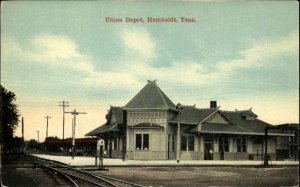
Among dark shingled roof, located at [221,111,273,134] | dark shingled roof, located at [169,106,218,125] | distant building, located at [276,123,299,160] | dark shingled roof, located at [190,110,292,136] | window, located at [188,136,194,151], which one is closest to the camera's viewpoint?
dark shingled roof, located at [190,110,292,136]

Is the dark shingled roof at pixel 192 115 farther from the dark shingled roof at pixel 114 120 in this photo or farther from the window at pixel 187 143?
the dark shingled roof at pixel 114 120

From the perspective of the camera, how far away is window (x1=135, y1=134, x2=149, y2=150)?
1296 inches

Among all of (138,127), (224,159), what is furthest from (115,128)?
(224,159)

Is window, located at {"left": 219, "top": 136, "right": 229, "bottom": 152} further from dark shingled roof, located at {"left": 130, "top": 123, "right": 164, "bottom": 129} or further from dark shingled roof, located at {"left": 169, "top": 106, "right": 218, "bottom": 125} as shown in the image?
dark shingled roof, located at {"left": 130, "top": 123, "right": 164, "bottom": 129}

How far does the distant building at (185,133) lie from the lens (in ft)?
108

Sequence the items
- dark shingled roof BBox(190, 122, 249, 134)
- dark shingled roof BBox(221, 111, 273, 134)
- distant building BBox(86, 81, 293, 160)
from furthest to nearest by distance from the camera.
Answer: dark shingled roof BBox(221, 111, 273, 134) → dark shingled roof BBox(190, 122, 249, 134) → distant building BBox(86, 81, 293, 160)

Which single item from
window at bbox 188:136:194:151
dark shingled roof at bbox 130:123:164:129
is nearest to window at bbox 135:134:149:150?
dark shingled roof at bbox 130:123:164:129

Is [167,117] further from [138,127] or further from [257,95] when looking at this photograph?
[257,95]

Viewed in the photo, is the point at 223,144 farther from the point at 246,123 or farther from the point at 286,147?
the point at 286,147

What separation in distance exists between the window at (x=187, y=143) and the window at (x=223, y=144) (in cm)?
231

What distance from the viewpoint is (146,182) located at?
53.7 ft

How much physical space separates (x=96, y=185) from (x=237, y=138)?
21.4 m

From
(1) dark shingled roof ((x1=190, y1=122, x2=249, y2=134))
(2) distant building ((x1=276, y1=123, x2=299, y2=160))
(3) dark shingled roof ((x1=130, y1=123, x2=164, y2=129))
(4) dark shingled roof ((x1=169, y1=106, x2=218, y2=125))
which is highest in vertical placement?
(4) dark shingled roof ((x1=169, y1=106, x2=218, y2=125))

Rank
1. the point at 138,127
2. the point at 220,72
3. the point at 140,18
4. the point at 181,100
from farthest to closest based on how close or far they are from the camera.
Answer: the point at 138,127 → the point at 181,100 → the point at 220,72 → the point at 140,18
